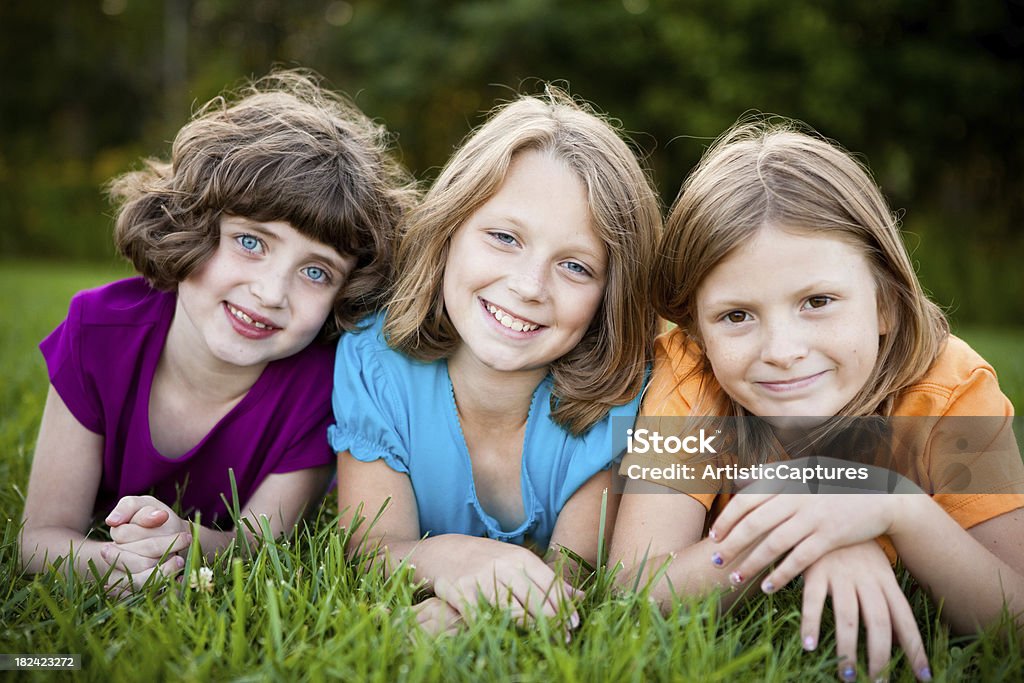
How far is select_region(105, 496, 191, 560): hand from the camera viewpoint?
1992mm

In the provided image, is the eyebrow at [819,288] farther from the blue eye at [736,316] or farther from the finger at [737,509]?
the finger at [737,509]

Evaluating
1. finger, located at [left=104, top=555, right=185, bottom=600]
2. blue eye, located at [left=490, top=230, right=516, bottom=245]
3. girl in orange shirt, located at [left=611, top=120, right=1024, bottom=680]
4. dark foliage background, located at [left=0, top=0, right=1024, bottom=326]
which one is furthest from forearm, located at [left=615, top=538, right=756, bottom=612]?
dark foliage background, located at [left=0, top=0, right=1024, bottom=326]

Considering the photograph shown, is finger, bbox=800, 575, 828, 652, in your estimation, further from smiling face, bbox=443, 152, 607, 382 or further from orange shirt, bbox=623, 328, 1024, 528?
smiling face, bbox=443, 152, 607, 382

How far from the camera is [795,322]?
6.59 ft

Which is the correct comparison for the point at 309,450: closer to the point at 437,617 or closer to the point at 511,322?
the point at 511,322

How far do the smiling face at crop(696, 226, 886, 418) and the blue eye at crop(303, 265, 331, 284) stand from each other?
3.69ft

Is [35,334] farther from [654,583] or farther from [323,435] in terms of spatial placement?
[654,583]

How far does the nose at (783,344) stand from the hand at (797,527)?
342mm

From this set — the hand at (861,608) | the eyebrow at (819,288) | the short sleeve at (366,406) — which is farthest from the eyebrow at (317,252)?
the hand at (861,608)

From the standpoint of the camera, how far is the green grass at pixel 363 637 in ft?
4.96

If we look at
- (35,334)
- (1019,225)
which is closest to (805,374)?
(35,334)

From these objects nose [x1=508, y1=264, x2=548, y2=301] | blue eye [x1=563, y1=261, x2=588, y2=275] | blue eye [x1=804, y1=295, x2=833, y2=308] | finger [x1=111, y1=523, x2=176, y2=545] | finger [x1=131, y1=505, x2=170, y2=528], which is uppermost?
blue eye [x1=563, y1=261, x2=588, y2=275]

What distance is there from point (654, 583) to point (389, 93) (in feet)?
57.6

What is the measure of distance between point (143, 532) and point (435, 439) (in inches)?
31.2
